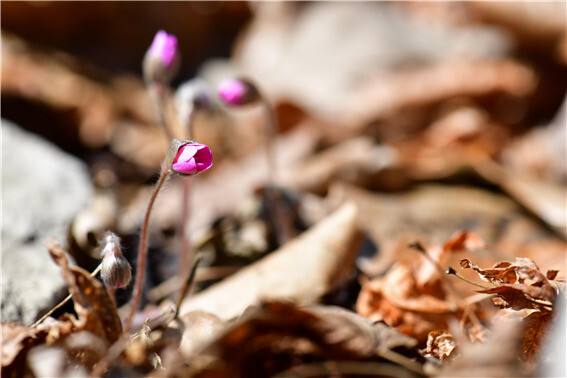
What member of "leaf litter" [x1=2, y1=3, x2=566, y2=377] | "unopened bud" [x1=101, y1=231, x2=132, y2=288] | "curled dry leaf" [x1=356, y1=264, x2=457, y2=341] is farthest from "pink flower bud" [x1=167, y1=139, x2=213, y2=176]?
"curled dry leaf" [x1=356, y1=264, x2=457, y2=341]

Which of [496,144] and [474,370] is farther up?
[474,370]

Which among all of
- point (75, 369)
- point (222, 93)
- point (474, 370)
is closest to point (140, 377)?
point (75, 369)

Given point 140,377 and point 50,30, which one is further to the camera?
point 50,30

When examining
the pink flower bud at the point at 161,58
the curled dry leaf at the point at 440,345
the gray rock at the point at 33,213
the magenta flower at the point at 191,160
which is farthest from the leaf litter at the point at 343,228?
the pink flower bud at the point at 161,58

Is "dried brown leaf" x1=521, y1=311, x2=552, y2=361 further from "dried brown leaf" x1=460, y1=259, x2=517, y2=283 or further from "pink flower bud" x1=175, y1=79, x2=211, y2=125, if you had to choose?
"pink flower bud" x1=175, y1=79, x2=211, y2=125

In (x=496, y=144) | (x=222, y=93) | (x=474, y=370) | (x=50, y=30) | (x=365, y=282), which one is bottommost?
(x=496, y=144)

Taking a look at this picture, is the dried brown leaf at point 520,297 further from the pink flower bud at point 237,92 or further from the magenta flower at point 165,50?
the magenta flower at point 165,50

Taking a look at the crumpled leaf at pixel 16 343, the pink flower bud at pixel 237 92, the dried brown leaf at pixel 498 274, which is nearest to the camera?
the crumpled leaf at pixel 16 343

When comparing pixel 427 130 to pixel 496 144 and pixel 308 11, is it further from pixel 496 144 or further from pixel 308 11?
pixel 308 11
